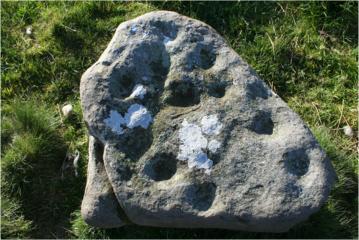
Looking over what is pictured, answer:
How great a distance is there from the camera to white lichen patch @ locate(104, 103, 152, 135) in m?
3.94

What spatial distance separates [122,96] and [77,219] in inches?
40.8

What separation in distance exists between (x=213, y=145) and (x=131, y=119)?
60 cm

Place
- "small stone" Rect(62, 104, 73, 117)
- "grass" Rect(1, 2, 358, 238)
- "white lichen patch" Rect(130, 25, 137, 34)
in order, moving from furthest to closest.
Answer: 1. "small stone" Rect(62, 104, 73, 117)
2. "grass" Rect(1, 2, 358, 238)
3. "white lichen patch" Rect(130, 25, 137, 34)

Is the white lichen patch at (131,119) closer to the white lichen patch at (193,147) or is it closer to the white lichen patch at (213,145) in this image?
the white lichen patch at (193,147)

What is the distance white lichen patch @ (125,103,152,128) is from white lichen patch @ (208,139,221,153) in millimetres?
452

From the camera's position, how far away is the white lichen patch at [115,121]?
394cm

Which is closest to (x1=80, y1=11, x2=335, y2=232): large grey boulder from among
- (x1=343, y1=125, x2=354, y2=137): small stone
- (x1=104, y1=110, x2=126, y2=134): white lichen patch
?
(x1=104, y1=110, x2=126, y2=134): white lichen patch

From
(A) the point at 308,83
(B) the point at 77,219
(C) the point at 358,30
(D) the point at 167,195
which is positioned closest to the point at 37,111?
(B) the point at 77,219

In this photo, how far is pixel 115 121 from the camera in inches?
156

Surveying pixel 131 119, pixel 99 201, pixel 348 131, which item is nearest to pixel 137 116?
pixel 131 119

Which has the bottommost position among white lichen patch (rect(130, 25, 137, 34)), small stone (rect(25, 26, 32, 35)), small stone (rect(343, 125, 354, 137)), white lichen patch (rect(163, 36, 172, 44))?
small stone (rect(343, 125, 354, 137))

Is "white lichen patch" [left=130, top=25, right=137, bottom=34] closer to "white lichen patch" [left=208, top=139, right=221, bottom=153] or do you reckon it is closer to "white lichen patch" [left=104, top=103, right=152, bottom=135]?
"white lichen patch" [left=104, top=103, right=152, bottom=135]

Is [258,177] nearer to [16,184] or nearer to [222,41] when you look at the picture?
[222,41]

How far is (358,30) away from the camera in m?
5.23
